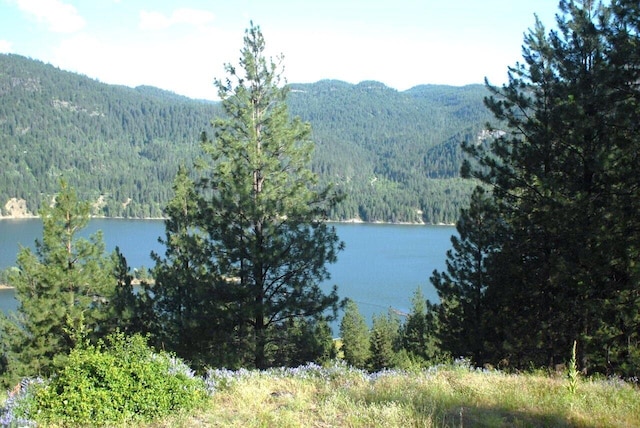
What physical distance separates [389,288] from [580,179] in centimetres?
5012

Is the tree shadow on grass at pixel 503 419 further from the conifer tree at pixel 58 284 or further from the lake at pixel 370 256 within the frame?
the lake at pixel 370 256

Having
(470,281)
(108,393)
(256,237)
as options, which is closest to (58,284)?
(256,237)

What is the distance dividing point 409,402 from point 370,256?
77437mm

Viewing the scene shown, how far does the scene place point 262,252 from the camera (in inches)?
409

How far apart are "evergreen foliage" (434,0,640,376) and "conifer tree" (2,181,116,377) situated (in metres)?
10.8

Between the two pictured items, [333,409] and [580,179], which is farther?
[580,179]

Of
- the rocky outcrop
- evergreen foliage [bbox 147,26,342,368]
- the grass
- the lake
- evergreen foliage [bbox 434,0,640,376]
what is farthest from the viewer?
the rocky outcrop

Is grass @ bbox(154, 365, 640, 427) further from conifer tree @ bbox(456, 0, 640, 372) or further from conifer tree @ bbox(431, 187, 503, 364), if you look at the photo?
conifer tree @ bbox(431, 187, 503, 364)

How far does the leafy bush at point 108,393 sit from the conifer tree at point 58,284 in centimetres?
1099

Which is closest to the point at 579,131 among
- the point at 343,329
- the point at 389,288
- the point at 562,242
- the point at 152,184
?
the point at 562,242

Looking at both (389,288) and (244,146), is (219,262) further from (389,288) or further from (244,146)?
(389,288)

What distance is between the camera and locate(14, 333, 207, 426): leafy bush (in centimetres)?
384

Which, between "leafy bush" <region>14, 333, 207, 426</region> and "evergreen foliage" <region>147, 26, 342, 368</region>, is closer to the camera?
"leafy bush" <region>14, 333, 207, 426</region>

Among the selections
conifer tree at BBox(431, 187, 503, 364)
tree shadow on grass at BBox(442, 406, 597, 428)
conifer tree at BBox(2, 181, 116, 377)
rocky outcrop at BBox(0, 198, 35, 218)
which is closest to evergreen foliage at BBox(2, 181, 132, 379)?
conifer tree at BBox(2, 181, 116, 377)
